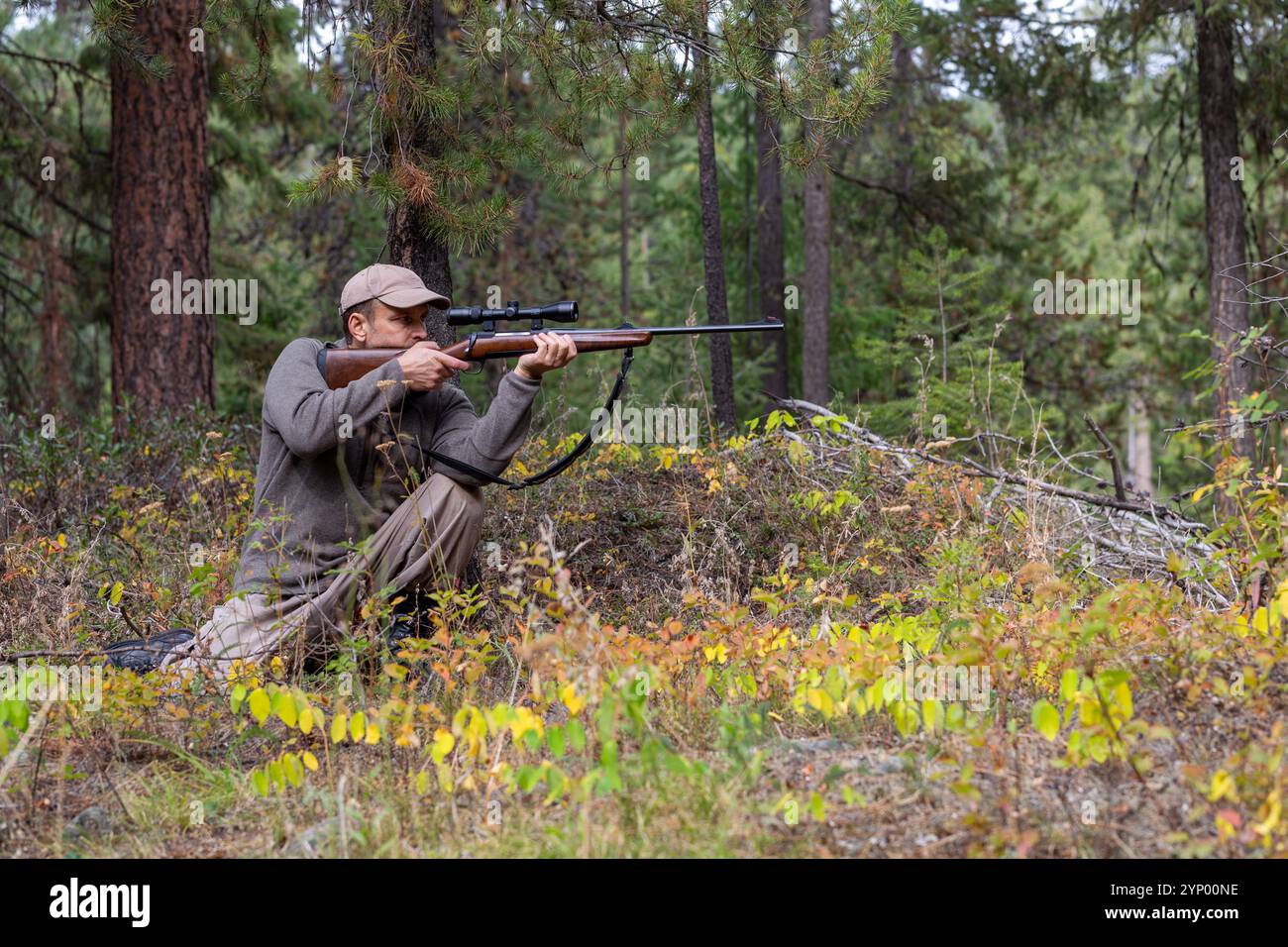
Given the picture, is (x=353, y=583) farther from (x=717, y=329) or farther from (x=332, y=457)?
(x=717, y=329)

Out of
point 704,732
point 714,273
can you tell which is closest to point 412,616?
point 704,732

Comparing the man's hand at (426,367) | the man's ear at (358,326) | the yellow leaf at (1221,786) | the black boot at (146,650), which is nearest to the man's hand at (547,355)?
the man's hand at (426,367)

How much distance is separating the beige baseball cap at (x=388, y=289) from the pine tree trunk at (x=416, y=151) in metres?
0.72

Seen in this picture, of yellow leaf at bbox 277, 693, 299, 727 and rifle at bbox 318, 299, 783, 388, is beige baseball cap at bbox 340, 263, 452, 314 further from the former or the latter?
yellow leaf at bbox 277, 693, 299, 727

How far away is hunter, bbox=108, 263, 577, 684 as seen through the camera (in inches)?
185

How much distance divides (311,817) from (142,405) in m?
6.88

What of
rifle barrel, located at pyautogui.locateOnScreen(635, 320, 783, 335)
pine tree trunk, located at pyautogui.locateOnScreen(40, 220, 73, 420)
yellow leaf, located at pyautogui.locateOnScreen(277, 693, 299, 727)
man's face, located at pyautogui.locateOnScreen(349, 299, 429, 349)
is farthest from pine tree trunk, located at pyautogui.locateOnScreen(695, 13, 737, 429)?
yellow leaf, located at pyautogui.locateOnScreen(277, 693, 299, 727)

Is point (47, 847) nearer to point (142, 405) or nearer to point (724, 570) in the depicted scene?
point (724, 570)

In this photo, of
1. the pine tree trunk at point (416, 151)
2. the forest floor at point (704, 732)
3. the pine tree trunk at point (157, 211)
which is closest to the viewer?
the forest floor at point (704, 732)

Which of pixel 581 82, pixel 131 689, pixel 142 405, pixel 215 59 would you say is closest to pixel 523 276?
pixel 215 59

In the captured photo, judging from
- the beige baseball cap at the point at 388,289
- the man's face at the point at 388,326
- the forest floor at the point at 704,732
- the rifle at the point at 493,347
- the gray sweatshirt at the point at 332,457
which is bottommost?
the forest floor at the point at 704,732

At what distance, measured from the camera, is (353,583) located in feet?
15.4

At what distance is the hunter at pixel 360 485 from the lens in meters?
4.69

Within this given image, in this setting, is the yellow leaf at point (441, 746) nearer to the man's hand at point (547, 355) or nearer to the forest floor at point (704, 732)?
the forest floor at point (704, 732)
